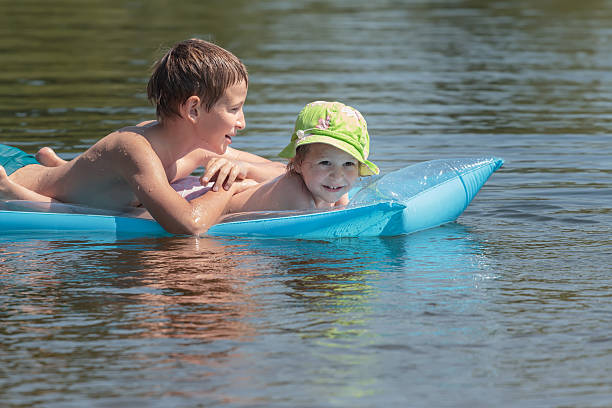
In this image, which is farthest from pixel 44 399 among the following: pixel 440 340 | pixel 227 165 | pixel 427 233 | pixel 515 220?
pixel 515 220

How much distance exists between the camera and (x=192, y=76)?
17.6 feet

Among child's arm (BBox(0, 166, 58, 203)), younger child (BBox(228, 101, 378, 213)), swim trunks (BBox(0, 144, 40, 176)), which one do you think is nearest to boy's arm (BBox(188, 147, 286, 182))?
younger child (BBox(228, 101, 378, 213))

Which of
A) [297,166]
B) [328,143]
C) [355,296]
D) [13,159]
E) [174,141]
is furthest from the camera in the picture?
[13,159]

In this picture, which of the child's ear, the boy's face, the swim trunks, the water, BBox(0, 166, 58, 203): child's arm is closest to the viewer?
the water

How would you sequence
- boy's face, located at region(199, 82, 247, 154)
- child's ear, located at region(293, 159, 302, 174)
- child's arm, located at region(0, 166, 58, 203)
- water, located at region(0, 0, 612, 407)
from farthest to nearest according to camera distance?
child's arm, located at region(0, 166, 58, 203)
boy's face, located at region(199, 82, 247, 154)
child's ear, located at region(293, 159, 302, 174)
water, located at region(0, 0, 612, 407)

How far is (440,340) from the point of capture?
144 inches

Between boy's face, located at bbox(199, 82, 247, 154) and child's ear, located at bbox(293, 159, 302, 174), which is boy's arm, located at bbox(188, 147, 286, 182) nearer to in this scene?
boy's face, located at bbox(199, 82, 247, 154)

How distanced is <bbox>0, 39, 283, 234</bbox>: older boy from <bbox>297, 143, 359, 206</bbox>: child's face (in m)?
0.46

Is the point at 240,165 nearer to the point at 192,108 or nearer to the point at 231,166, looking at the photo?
the point at 231,166

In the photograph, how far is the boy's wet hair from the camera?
17.5 ft

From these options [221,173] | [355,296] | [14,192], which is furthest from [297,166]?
[14,192]

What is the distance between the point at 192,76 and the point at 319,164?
85cm

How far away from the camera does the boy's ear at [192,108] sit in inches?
211

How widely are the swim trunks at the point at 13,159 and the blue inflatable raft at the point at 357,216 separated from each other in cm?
62
